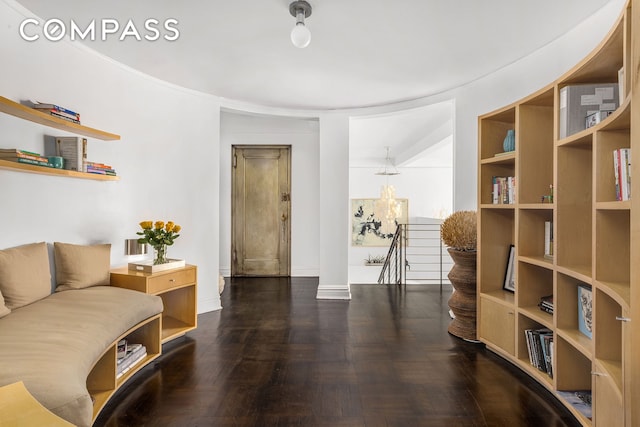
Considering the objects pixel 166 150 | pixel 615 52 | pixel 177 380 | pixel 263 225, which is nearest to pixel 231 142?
pixel 263 225

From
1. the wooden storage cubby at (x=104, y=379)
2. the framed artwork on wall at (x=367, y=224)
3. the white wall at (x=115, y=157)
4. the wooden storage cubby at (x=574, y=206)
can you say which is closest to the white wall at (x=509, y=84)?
the wooden storage cubby at (x=574, y=206)

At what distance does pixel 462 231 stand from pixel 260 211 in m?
3.80

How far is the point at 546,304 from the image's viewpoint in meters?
2.61

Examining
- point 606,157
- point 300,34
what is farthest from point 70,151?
point 606,157

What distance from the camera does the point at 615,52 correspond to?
191 cm

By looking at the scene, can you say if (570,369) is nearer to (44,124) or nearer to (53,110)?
(53,110)

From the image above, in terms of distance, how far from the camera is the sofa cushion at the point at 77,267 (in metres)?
2.79

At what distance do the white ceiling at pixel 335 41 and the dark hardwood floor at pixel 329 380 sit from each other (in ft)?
8.65

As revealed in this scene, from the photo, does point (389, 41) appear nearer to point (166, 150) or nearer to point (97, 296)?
point (166, 150)

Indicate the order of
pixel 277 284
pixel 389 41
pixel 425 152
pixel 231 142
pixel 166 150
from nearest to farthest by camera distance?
1. pixel 389 41
2. pixel 166 150
3. pixel 277 284
4. pixel 231 142
5. pixel 425 152

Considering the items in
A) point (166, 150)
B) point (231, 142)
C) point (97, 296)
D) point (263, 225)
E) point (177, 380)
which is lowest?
point (177, 380)

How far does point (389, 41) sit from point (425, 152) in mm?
5058

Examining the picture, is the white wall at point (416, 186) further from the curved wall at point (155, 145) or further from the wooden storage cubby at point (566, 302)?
the wooden storage cubby at point (566, 302)

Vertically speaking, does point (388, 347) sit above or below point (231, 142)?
below
